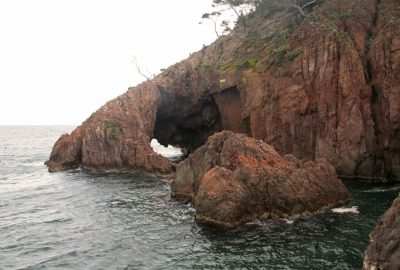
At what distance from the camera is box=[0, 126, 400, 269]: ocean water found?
25.7 metres

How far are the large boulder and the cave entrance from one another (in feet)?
72.2

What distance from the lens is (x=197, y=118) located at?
6988cm

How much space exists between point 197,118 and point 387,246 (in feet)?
172

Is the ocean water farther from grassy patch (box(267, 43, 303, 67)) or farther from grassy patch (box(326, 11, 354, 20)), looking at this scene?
grassy patch (box(326, 11, 354, 20))

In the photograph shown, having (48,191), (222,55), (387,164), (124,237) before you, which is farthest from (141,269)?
(222,55)

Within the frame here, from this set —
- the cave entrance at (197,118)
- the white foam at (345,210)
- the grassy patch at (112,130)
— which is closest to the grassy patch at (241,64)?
the cave entrance at (197,118)

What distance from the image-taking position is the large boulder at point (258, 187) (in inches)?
1255

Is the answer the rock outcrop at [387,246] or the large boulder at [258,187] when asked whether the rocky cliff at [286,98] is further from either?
the rock outcrop at [387,246]

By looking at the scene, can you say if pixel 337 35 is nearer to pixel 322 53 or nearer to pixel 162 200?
pixel 322 53

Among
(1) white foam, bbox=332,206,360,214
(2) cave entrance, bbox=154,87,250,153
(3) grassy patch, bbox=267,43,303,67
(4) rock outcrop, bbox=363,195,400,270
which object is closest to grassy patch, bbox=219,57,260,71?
(2) cave entrance, bbox=154,87,250,153

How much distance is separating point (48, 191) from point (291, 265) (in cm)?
3363

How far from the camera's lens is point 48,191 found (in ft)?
159

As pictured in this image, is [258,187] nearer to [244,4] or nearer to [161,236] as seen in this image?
[161,236]

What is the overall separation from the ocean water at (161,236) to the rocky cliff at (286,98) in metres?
7.24
